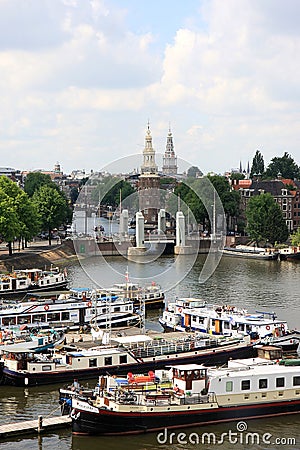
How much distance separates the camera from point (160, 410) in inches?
1196

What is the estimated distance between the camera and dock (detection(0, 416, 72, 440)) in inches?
1187

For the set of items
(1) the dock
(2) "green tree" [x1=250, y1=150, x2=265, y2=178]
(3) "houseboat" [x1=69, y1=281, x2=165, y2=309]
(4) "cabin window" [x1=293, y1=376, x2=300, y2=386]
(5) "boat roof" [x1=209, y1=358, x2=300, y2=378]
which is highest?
(2) "green tree" [x1=250, y1=150, x2=265, y2=178]

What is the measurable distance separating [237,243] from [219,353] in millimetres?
66044

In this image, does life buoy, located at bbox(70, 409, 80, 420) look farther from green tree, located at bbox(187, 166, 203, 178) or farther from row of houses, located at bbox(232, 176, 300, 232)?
row of houses, located at bbox(232, 176, 300, 232)

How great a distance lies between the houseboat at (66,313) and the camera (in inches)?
1865

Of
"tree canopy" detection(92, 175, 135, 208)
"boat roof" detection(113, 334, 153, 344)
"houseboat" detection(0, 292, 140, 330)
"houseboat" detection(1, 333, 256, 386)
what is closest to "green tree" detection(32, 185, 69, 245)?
"tree canopy" detection(92, 175, 135, 208)

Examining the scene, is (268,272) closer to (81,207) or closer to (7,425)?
(81,207)

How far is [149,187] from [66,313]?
32.9 meters

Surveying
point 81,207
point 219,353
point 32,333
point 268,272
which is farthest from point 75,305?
point 81,207

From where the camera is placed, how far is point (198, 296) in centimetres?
6150

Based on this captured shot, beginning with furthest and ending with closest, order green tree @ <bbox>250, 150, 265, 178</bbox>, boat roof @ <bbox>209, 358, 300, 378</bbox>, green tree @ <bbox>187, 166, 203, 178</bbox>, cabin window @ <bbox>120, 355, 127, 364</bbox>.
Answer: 1. green tree @ <bbox>250, 150, 265, 178</bbox>
2. green tree @ <bbox>187, 166, 203, 178</bbox>
3. cabin window @ <bbox>120, 355, 127, 364</bbox>
4. boat roof @ <bbox>209, 358, 300, 378</bbox>

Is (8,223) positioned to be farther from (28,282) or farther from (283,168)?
(283,168)

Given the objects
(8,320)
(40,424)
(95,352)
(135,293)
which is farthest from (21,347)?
(135,293)

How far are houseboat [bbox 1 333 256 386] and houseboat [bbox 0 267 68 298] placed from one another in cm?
2373
